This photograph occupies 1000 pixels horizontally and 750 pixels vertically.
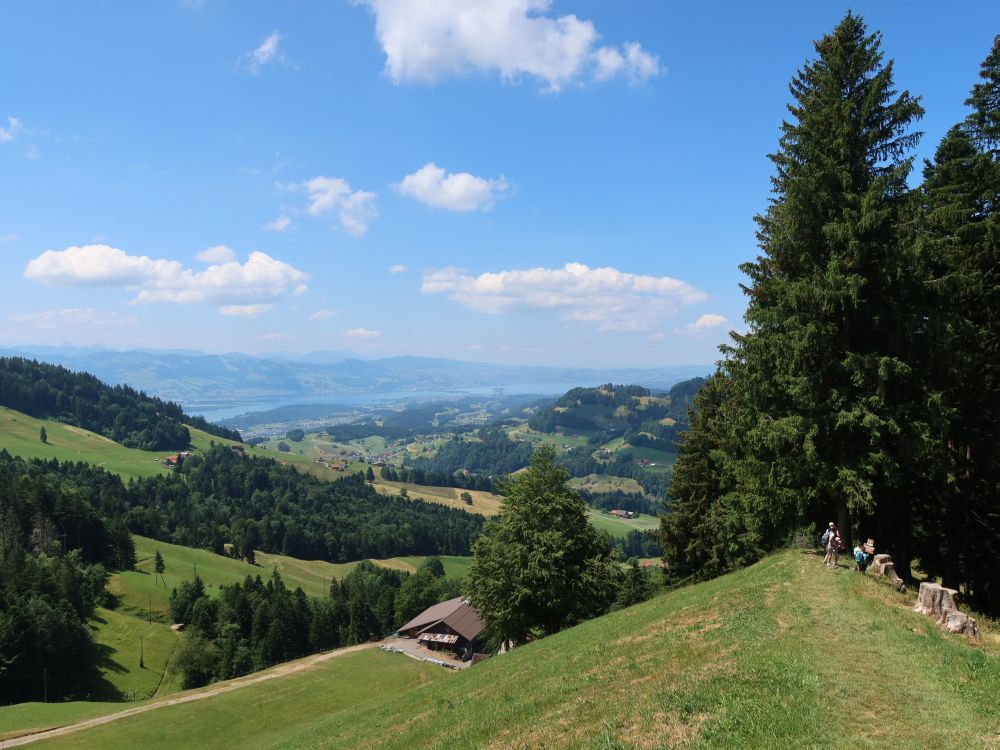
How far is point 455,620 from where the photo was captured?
77.9 metres

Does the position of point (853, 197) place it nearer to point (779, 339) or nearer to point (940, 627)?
point (779, 339)

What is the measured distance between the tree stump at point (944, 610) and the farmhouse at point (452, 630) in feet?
208

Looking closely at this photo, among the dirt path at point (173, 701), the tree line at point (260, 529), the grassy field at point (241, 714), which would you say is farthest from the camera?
the tree line at point (260, 529)

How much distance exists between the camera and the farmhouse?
7512 centimetres

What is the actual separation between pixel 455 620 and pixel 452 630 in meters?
1.82

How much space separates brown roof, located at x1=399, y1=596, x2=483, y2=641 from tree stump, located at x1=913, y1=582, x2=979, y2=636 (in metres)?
63.4

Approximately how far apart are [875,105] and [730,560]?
2444cm

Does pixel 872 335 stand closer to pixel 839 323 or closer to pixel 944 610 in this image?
pixel 839 323

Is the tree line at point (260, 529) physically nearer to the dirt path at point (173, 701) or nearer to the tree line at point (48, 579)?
the tree line at point (48, 579)

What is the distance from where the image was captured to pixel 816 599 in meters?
17.2

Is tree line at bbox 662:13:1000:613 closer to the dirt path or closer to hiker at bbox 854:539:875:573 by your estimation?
hiker at bbox 854:539:875:573

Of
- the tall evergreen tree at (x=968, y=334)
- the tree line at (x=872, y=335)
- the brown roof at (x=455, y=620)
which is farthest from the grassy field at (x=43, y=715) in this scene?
the tall evergreen tree at (x=968, y=334)

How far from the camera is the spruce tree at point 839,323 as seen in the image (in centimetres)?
1917

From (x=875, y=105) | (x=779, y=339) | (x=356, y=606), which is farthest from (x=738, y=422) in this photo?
(x=356, y=606)
